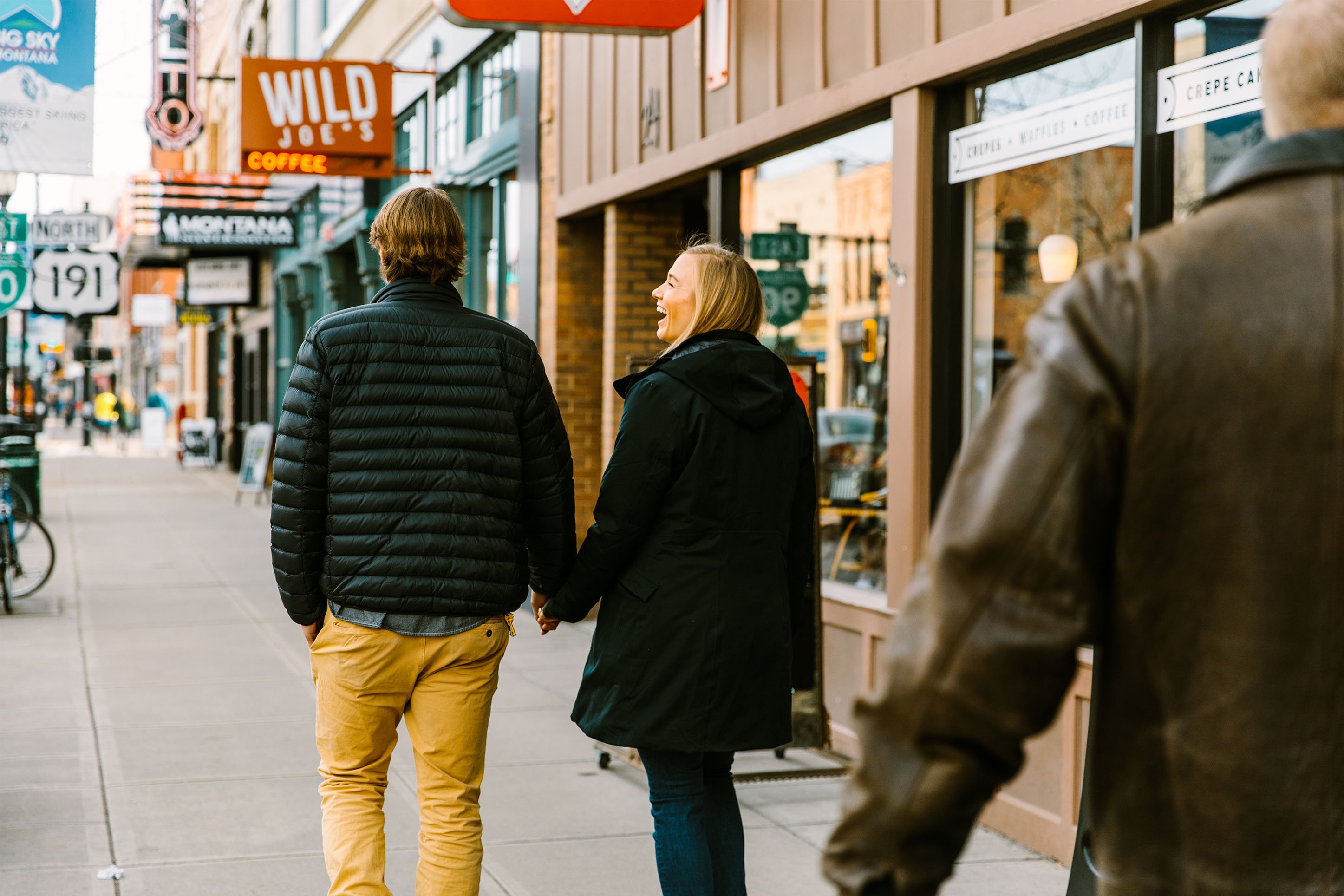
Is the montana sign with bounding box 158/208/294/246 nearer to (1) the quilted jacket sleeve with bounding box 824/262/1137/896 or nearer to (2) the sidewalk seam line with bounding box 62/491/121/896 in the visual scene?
(2) the sidewalk seam line with bounding box 62/491/121/896

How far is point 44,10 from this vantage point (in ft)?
28.0

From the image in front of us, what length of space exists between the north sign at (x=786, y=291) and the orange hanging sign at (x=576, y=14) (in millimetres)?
1466

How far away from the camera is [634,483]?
3.44m

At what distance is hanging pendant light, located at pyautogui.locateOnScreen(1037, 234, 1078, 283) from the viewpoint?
5.90 meters

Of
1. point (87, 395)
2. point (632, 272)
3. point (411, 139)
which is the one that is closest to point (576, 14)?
point (632, 272)

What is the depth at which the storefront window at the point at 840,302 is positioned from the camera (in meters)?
6.81

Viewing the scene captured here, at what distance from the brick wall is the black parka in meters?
6.53

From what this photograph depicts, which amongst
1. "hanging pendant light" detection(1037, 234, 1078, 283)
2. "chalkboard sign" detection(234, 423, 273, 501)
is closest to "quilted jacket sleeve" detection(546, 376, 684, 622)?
"hanging pendant light" detection(1037, 234, 1078, 283)

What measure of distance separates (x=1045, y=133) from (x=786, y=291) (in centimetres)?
258

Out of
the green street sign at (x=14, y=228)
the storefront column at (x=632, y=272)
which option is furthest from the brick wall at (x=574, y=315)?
the green street sign at (x=14, y=228)

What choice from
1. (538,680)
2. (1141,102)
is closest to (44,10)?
(538,680)

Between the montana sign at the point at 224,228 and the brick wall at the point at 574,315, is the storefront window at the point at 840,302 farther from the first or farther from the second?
the montana sign at the point at 224,228

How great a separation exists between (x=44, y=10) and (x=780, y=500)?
6.91 meters

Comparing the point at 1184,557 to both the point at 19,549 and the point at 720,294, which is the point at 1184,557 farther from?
the point at 19,549
